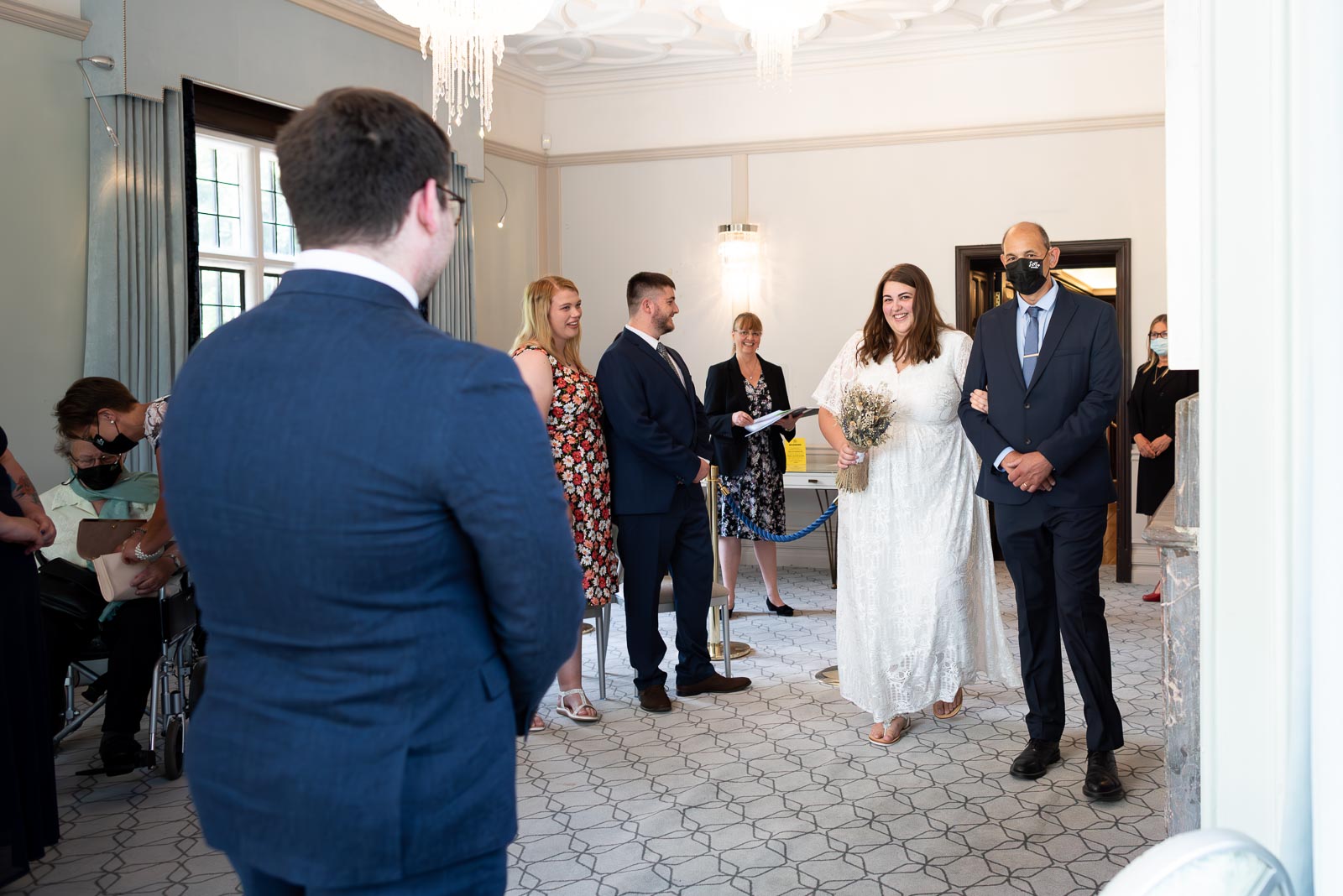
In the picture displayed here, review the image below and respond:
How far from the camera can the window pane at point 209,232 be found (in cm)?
649

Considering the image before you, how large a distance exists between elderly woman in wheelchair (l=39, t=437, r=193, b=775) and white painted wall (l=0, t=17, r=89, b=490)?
1.45 meters

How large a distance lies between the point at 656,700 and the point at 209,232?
159 inches

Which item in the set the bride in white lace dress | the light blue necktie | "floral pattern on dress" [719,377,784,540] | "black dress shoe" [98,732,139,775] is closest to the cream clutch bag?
"black dress shoe" [98,732,139,775]

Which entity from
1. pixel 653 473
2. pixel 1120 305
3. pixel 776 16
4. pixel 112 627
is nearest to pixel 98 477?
pixel 112 627

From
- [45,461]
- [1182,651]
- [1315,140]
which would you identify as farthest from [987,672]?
[45,461]

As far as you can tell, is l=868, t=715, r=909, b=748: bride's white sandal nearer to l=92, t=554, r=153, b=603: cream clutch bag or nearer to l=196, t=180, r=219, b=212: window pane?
Result: l=92, t=554, r=153, b=603: cream clutch bag

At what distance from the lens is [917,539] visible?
13.3 feet

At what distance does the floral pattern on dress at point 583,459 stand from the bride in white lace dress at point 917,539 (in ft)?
3.19

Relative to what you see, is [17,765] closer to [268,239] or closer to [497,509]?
[497,509]

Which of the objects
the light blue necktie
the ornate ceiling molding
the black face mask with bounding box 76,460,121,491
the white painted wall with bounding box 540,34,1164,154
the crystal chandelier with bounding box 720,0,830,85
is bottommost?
the black face mask with bounding box 76,460,121,491

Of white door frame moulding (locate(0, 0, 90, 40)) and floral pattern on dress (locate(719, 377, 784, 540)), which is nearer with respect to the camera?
white door frame moulding (locate(0, 0, 90, 40))

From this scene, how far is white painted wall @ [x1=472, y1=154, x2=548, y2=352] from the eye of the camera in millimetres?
8375

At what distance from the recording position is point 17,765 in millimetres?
2959

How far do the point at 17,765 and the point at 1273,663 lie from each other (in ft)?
10.1
